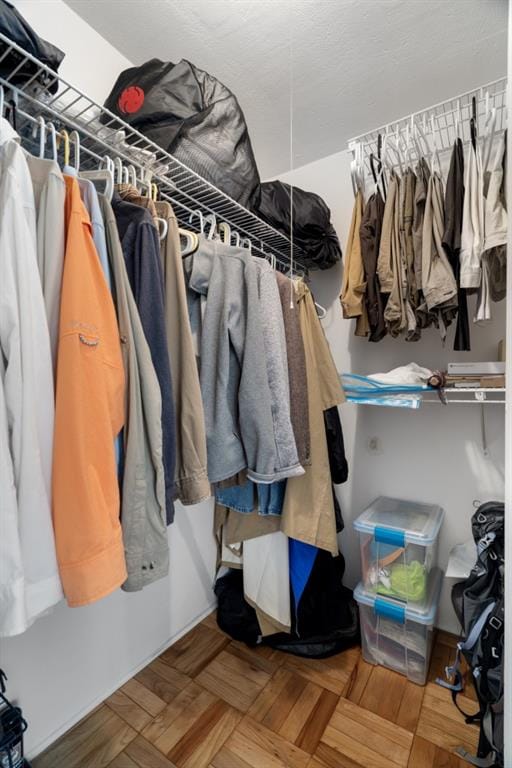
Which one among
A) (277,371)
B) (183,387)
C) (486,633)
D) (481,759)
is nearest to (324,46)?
(277,371)

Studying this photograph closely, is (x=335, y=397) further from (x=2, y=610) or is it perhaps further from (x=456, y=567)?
(x=2, y=610)

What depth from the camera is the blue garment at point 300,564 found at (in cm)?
142

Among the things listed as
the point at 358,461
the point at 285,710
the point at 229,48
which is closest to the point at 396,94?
the point at 229,48

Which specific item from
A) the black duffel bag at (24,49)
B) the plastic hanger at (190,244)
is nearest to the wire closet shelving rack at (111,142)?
the black duffel bag at (24,49)

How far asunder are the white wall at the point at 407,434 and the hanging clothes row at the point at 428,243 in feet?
1.18

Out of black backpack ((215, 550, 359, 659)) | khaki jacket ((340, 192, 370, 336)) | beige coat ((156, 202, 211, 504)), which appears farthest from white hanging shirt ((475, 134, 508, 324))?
black backpack ((215, 550, 359, 659))

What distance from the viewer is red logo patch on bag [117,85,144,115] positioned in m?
1.02

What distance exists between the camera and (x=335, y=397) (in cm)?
128

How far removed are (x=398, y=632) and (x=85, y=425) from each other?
1491 millimetres

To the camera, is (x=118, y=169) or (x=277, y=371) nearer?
(x=118, y=169)

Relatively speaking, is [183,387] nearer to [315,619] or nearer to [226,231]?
[226,231]

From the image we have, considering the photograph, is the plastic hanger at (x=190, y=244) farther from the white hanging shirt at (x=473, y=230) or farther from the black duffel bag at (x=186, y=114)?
the white hanging shirt at (x=473, y=230)

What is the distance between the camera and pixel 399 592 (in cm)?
133

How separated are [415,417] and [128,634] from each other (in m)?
1.52
